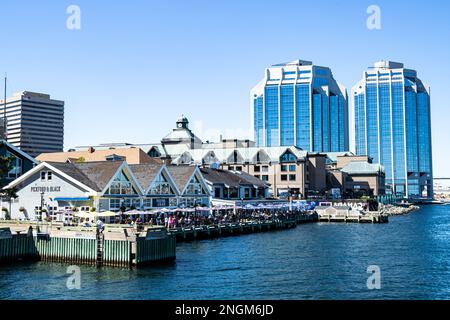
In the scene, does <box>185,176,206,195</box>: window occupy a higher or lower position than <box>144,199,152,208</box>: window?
higher

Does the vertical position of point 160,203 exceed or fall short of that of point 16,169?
it falls short

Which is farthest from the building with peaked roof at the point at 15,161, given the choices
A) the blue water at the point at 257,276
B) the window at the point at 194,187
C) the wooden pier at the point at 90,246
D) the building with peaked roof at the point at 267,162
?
the building with peaked roof at the point at 267,162

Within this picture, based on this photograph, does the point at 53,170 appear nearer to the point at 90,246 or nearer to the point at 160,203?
the point at 160,203

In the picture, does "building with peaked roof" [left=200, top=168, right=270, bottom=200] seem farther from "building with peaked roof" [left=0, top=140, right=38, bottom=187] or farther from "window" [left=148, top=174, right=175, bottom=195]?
"building with peaked roof" [left=0, top=140, right=38, bottom=187]

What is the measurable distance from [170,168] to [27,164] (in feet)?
72.3

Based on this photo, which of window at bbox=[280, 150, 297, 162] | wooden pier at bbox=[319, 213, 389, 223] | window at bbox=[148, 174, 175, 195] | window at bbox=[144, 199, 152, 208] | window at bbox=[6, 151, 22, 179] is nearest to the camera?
window at bbox=[6, 151, 22, 179]

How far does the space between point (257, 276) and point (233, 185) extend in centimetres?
5995

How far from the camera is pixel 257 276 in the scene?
40.0m

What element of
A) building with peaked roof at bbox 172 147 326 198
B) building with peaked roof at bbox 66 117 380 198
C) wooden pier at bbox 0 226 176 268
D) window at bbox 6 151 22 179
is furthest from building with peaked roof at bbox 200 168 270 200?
wooden pier at bbox 0 226 176 268

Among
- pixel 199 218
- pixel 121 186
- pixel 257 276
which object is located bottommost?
pixel 257 276

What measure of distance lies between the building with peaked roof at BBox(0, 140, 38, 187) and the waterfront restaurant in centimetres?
483

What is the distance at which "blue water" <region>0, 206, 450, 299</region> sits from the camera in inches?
1320

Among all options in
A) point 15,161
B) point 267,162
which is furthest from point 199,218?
point 267,162
